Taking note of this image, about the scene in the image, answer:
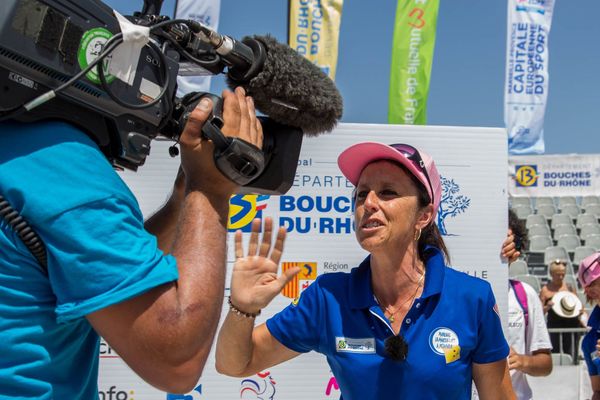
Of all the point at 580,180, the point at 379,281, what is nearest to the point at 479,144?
the point at 379,281

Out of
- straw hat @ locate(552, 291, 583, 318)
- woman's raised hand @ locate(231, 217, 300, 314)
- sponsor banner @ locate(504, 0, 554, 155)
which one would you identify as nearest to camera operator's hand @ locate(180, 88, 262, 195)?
woman's raised hand @ locate(231, 217, 300, 314)

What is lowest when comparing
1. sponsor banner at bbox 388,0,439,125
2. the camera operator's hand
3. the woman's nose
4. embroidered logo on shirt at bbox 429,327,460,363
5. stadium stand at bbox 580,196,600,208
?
embroidered logo on shirt at bbox 429,327,460,363

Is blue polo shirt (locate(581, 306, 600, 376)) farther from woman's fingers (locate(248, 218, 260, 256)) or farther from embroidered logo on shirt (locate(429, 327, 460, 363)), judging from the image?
woman's fingers (locate(248, 218, 260, 256))

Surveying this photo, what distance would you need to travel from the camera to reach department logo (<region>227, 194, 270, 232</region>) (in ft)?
11.3

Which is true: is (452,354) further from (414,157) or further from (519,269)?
(519,269)

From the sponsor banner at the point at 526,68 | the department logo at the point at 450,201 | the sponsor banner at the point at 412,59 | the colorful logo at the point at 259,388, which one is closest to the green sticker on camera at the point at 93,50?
the colorful logo at the point at 259,388

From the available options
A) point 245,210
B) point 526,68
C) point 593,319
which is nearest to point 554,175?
point 526,68

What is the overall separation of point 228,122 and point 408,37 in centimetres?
910

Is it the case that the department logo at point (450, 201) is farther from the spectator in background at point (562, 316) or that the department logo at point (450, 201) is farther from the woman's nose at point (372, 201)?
the spectator in background at point (562, 316)

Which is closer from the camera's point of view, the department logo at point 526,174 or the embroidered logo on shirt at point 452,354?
the embroidered logo on shirt at point 452,354

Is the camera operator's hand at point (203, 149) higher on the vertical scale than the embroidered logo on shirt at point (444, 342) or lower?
higher

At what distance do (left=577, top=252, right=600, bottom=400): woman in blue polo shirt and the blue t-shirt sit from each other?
391 cm

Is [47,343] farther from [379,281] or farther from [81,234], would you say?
[379,281]

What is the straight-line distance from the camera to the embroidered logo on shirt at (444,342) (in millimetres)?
2027
